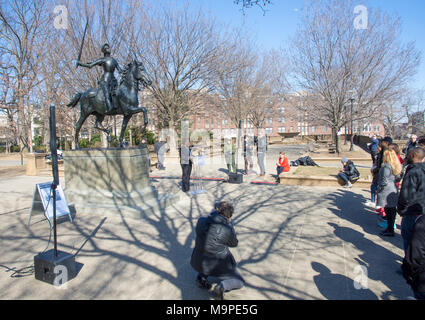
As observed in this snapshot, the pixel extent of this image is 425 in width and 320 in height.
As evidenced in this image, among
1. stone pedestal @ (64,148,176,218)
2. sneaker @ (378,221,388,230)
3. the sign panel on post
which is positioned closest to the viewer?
sneaker @ (378,221,388,230)

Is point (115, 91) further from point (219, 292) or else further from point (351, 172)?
point (351, 172)

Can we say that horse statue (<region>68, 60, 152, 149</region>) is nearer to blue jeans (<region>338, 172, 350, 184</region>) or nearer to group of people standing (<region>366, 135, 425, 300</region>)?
group of people standing (<region>366, 135, 425, 300</region>)

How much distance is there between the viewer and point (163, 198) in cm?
809

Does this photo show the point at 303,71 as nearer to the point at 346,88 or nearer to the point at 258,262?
the point at 346,88

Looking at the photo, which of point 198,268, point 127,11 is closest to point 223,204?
point 198,268

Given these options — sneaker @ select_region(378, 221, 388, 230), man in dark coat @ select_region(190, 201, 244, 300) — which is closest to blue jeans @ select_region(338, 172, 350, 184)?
sneaker @ select_region(378, 221, 388, 230)

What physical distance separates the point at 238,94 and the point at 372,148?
22.9 metres

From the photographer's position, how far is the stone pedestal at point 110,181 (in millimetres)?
7445

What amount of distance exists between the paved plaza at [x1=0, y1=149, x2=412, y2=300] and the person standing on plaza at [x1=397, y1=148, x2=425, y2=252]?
29.4 inches

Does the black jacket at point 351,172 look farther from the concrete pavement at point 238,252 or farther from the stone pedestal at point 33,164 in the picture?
the stone pedestal at point 33,164

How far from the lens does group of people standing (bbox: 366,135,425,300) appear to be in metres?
2.84

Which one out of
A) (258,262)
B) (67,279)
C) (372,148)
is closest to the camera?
(67,279)
